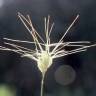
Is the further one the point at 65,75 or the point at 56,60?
the point at 65,75

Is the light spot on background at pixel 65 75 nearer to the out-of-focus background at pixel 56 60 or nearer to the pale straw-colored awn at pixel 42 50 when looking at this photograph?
the out-of-focus background at pixel 56 60

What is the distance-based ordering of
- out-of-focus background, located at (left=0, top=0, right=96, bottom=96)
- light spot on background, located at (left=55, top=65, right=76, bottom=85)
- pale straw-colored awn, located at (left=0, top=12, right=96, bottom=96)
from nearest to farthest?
pale straw-colored awn, located at (left=0, top=12, right=96, bottom=96)
out-of-focus background, located at (left=0, top=0, right=96, bottom=96)
light spot on background, located at (left=55, top=65, right=76, bottom=85)

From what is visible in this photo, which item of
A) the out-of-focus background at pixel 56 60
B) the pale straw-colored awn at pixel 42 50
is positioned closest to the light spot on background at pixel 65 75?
the out-of-focus background at pixel 56 60

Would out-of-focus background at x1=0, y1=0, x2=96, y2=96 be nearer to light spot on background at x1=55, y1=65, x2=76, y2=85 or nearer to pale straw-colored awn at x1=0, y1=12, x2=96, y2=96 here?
light spot on background at x1=55, y1=65, x2=76, y2=85

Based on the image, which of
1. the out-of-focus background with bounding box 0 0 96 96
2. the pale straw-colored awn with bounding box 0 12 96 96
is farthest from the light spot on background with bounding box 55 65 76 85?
the pale straw-colored awn with bounding box 0 12 96 96

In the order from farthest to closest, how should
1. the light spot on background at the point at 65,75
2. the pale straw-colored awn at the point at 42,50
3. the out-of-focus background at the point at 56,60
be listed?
1. the light spot on background at the point at 65,75
2. the out-of-focus background at the point at 56,60
3. the pale straw-colored awn at the point at 42,50

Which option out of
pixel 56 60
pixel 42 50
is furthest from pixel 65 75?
pixel 42 50

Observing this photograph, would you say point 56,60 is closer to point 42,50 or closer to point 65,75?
point 65,75

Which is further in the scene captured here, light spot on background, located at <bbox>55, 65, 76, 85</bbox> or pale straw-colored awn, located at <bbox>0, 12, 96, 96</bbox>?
light spot on background, located at <bbox>55, 65, 76, 85</bbox>

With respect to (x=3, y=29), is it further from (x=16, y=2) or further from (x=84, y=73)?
(x=84, y=73)

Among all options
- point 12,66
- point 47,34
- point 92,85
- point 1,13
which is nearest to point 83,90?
point 92,85
